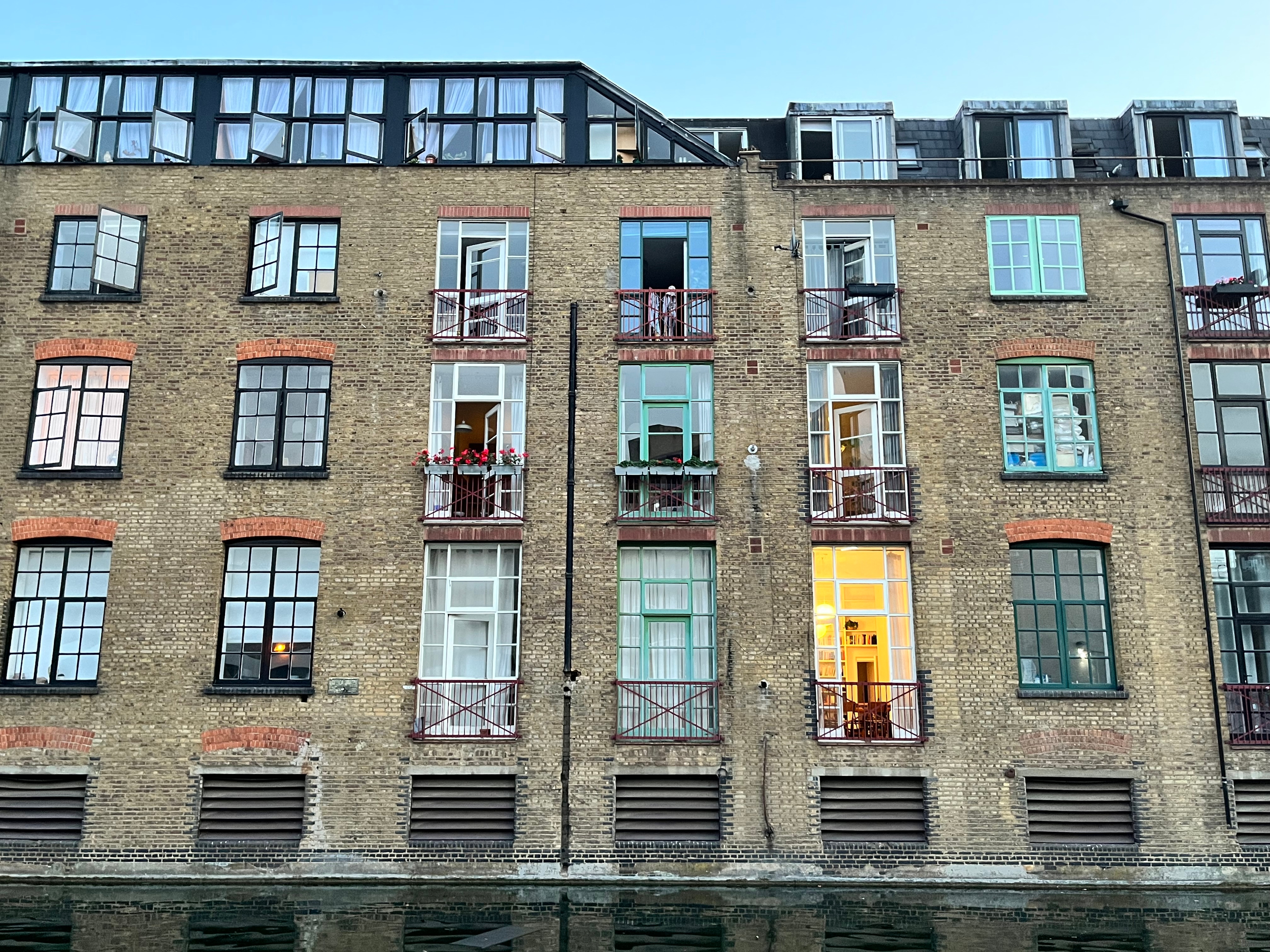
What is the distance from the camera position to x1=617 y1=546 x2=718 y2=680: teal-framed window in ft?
57.4

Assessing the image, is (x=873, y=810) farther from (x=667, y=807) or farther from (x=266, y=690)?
(x=266, y=690)

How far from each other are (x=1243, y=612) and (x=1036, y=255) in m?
6.81

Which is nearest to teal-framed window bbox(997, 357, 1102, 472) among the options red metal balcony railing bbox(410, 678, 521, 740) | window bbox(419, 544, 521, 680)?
window bbox(419, 544, 521, 680)

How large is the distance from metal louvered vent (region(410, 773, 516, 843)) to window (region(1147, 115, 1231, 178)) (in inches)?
657

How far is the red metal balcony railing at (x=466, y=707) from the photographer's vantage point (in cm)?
1708

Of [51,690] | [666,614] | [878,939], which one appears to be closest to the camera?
[878,939]

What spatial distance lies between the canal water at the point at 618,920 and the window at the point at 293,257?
9722 mm

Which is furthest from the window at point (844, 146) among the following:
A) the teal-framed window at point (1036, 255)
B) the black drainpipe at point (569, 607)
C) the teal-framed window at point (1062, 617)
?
the teal-framed window at point (1062, 617)

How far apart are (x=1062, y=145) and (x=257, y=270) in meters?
15.2

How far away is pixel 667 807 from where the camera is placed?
16875 millimetres

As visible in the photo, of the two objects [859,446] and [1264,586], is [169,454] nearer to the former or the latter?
[859,446]

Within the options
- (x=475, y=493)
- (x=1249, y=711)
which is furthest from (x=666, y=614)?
(x=1249, y=711)

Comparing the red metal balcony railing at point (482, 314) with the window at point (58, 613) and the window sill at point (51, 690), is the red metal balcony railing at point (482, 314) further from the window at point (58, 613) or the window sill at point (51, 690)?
the window sill at point (51, 690)

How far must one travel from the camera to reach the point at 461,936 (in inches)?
508
